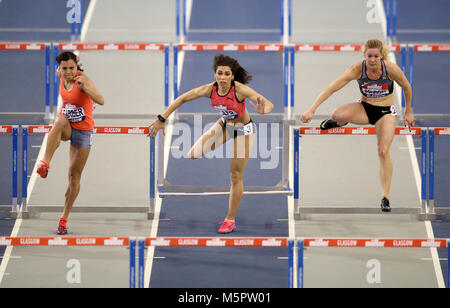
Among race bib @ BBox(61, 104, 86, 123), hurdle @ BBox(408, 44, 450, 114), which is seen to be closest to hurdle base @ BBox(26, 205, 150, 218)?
race bib @ BBox(61, 104, 86, 123)

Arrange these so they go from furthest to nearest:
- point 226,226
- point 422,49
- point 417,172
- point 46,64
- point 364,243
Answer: point 422,49 < point 46,64 < point 417,172 < point 226,226 < point 364,243

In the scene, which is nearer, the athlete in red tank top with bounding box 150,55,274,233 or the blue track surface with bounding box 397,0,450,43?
the athlete in red tank top with bounding box 150,55,274,233

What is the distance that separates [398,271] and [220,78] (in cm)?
267

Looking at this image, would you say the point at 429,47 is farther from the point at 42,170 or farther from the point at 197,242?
the point at 197,242

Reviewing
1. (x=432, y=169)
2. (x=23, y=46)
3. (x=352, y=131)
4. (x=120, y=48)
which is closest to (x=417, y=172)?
(x=432, y=169)

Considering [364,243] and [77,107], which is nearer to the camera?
[364,243]

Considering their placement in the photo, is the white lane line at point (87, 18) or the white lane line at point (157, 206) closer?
the white lane line at point (157, 206)

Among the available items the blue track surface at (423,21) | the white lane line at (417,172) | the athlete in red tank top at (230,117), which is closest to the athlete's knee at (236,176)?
the athlete in red tank top at (230,117)

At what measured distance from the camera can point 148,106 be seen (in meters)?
15.9

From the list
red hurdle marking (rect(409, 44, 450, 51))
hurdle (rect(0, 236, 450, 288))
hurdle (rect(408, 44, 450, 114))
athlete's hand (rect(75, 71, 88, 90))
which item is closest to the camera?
hurdle (rect(0, 236, 450, 288))

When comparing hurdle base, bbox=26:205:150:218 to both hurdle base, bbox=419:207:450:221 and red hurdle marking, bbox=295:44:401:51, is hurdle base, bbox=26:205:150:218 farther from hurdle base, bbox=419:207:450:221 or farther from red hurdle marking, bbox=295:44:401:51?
red hurdle marking, bbox=295:44:401:51

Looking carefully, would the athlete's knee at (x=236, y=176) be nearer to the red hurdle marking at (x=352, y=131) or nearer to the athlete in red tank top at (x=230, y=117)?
the athlete in red tank top at (x=230, y=117)

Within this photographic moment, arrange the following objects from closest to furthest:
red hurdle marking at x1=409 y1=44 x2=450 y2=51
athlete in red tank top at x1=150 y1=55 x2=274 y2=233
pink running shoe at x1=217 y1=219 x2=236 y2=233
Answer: athlete in red tank top at x1=150 y1=55 x2=274 y2=233 < pink running shoe at x1=217 y1=219 x2=236 y2=233 < red hurdle marking at x1=409 y1=44 x2=450 y2=51

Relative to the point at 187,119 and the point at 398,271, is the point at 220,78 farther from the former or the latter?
the point at 187,119
